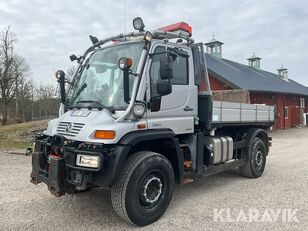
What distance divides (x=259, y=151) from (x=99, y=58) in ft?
14.5

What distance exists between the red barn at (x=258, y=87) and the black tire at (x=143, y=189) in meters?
13.6

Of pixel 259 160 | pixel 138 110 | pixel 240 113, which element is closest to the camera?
pixel 138 110

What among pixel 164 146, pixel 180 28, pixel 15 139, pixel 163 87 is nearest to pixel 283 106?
pixel 15 139

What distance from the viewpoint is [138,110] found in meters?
4.50

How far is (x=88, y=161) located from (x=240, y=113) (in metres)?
3.83

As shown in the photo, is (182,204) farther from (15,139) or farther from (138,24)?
(15,139)

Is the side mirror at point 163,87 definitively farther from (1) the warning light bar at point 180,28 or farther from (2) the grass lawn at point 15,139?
(2) the grass lawn at point 15,139

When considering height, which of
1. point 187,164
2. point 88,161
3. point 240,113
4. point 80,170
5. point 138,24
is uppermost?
point 138,24

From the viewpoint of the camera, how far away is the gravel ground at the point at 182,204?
14.6 ft

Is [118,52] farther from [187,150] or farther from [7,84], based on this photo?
[7,84]

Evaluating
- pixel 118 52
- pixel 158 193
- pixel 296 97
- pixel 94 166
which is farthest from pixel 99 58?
pixel 296 97

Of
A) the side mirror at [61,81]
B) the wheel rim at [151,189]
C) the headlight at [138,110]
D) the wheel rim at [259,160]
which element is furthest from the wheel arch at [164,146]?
the wheel rim at [259,160]

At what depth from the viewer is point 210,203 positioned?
539 centimetres

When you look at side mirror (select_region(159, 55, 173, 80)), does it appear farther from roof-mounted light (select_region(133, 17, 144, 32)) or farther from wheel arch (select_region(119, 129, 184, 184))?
roof-mounted light (select_region(133, 17, 144, 32))
